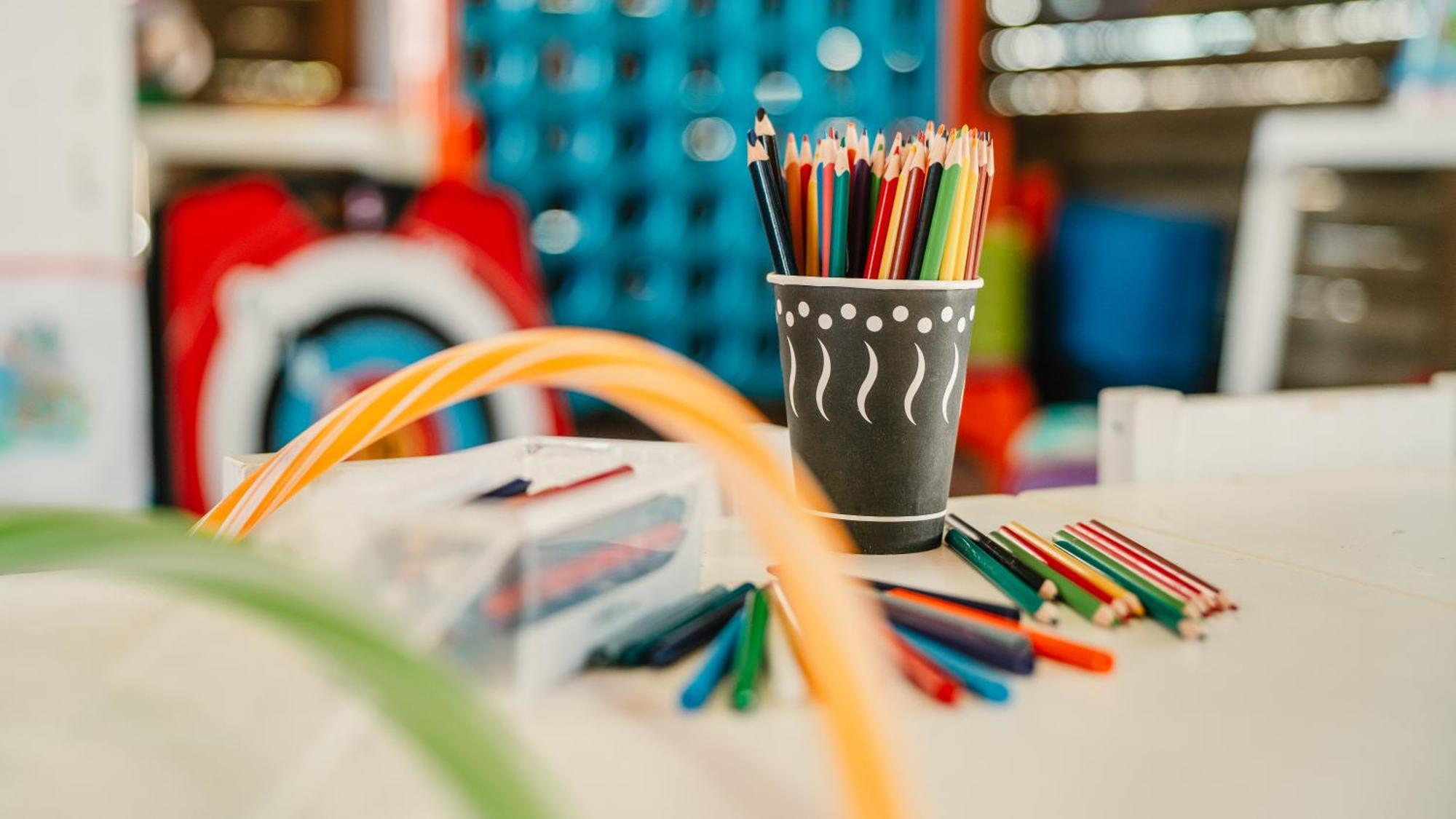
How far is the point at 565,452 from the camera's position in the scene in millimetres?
403

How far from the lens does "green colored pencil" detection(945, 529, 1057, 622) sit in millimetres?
406

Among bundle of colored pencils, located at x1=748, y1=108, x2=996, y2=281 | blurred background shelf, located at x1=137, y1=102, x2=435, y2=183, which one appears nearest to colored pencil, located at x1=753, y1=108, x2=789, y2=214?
bundle of colored pencils, located at x1=748, y1=108, x2=996, y2=281

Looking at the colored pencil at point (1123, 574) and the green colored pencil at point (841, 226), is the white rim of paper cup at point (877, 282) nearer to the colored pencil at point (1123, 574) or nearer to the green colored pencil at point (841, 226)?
the green colored pencil at point (841, 226)

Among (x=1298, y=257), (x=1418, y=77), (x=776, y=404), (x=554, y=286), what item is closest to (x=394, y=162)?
(x=554, y=286)

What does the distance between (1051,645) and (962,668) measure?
1.6 inches

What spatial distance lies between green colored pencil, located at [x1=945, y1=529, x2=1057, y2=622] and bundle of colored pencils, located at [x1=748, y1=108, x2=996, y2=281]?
0.11 meters

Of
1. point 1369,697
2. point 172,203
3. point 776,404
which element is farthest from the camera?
point 776,404

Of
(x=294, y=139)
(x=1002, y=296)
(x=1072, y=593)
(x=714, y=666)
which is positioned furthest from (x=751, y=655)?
(x=1002, y=296)

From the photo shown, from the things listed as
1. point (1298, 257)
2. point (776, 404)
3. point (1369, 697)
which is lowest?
point (776, 404)

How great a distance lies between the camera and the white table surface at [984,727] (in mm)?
269

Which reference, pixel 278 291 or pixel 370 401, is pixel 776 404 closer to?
pixel 278 291

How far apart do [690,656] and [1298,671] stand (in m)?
0.20

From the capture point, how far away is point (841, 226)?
18.6 inches

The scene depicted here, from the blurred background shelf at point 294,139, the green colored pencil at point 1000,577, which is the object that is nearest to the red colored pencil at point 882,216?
the green colored pencil at point 1000,577
